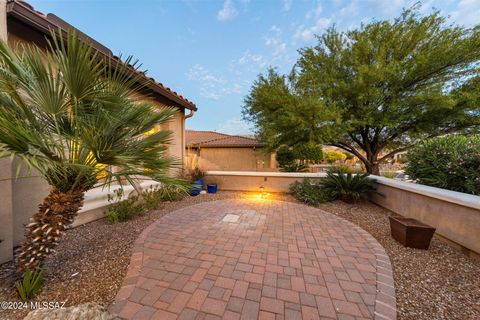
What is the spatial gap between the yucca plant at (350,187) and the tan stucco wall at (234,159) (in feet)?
26.6

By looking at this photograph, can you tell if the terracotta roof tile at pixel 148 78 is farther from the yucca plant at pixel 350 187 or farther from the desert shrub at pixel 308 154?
the desert shrub at pixel 308 154

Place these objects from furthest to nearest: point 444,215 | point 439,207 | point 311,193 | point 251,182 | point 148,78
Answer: point 251,182
point 311,193
point 148,78
point 439,207
point 444,215

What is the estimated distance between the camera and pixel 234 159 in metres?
15.0

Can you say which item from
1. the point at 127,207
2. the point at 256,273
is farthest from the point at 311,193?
the point at 127,207

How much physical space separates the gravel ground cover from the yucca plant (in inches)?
83.1

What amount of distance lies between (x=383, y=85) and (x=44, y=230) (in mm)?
12219

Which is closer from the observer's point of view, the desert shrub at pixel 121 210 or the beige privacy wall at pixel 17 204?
the beige privacy wall at pixel 17 204

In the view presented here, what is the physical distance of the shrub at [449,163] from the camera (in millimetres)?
3812

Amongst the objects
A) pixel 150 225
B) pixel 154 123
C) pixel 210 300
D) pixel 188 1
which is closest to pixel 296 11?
pixel 188 1

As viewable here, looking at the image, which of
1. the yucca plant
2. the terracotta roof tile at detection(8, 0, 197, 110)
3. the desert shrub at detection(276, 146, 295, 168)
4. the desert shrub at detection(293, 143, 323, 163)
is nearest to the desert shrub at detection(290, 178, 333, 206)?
the yucca plant

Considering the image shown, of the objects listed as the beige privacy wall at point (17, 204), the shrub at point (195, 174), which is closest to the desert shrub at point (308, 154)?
the shrub at point (195, 174)

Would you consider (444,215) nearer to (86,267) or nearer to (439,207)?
(439,207)

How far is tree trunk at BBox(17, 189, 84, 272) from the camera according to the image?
2156 millimetres

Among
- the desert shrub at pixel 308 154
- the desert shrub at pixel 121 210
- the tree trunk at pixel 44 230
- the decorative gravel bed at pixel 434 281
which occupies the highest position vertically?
the desert shrub at pixel 308 154
